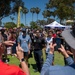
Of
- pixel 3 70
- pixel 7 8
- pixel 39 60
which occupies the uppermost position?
pixel 7 8

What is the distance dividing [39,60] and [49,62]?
8200 millimetres

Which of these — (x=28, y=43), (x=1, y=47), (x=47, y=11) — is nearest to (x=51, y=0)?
(x=47, y=11)

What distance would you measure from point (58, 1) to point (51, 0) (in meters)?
3.21

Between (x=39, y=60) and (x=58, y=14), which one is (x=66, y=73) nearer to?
(x=39, y=60)

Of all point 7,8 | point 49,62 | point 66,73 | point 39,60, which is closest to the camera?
point 66,73

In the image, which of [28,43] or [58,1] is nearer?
[28,43]

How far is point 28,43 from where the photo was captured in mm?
11461

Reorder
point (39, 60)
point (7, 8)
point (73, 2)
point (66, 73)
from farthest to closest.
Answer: point (73, 2) < point (7, 8) < point (39, 60) < point (66, 73)

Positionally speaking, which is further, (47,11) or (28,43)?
(47,11)

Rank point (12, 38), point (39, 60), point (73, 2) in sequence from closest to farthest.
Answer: point (39, 60) → point (12, 38) → point (73, 2)

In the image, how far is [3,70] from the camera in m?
2.56

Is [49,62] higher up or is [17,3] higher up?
[17,3]

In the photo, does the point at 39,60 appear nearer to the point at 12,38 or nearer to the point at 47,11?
the point at 12,38

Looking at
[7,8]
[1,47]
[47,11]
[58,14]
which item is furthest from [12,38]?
[47,11]
